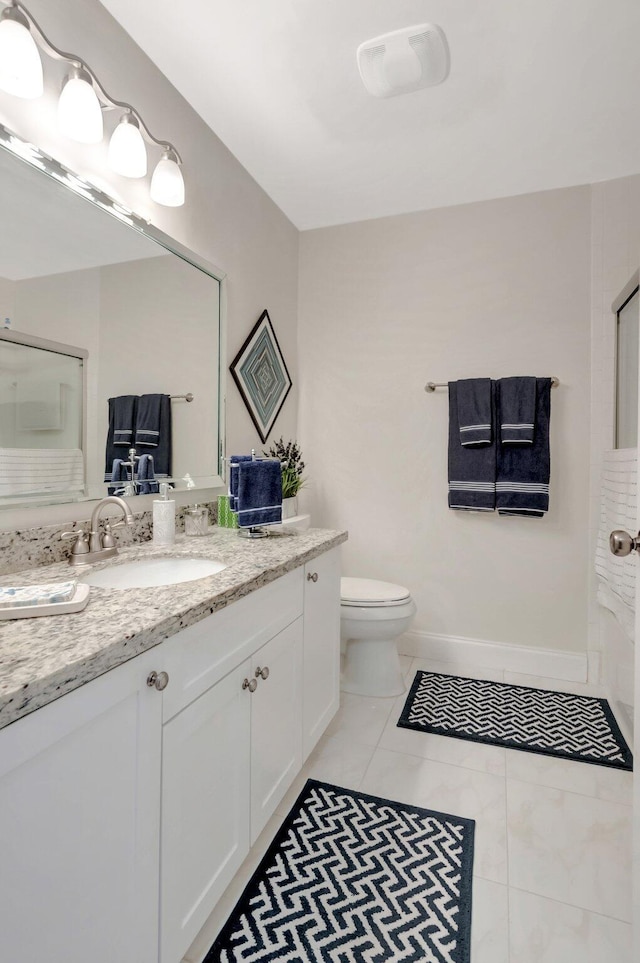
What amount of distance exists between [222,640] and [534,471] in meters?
1.85

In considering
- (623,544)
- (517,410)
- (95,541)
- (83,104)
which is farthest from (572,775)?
(83,104)

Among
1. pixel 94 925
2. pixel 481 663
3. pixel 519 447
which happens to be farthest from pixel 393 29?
pixel 481 663

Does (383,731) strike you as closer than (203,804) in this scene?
No

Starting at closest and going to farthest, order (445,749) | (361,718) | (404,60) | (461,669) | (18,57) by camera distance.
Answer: (18,57), (404,60), (445,749), (361,718), (461,669)

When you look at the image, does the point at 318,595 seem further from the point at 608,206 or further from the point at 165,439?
the point at 608,206

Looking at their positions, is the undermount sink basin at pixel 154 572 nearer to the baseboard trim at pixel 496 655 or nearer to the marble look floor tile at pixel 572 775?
the marble look floor tile at pixel 572 775

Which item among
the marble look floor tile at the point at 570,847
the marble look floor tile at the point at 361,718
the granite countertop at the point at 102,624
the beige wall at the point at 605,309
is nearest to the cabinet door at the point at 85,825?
the granite countertop at the point at 102,624

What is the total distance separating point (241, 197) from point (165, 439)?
4.07 ft

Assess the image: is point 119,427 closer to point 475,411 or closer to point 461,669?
point 475,411

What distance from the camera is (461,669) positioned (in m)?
2.59

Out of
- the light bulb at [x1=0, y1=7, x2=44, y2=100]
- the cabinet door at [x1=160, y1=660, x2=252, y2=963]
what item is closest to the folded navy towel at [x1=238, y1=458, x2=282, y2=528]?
the cabinet door at [x1=160, y1=660, x2=252, y2=963]

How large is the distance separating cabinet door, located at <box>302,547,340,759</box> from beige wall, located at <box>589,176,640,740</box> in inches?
51.8

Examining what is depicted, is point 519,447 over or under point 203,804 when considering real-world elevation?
over

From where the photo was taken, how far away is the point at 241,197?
2.25 metres
